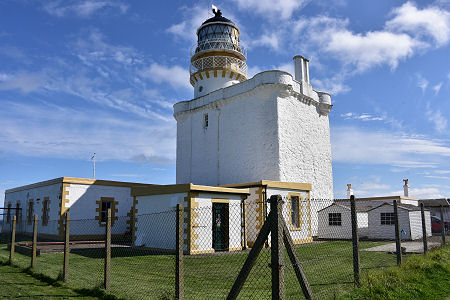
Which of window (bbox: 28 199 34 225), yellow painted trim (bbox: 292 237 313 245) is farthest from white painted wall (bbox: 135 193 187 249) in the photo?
window (bbox: 28 199 34 225)

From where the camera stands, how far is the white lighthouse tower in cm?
2034

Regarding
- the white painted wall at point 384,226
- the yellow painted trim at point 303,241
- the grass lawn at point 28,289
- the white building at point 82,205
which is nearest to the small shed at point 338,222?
the white painted wall at point 384,226

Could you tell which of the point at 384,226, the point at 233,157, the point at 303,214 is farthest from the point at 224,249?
the point at 384,226

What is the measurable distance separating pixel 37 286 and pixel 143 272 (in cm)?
271

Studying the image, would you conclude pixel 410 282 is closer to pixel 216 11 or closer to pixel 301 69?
pixel 301 69

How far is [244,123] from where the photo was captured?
2152 cm

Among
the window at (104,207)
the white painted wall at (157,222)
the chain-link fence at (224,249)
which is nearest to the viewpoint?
the chain-link fence at (224,249)

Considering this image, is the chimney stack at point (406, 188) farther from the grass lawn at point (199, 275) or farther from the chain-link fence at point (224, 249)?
the grass lawn at point (199, 275)

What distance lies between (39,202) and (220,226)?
14.9 meters

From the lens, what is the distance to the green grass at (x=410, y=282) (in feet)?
18.5

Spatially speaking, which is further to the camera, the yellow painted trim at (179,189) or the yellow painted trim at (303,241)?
the yellow painted trim at (303,241)

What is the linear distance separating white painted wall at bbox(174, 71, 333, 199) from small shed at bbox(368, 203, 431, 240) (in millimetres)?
3545

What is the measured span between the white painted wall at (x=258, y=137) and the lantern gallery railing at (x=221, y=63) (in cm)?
→ 318

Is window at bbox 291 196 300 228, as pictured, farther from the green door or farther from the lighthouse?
the lighthouse
